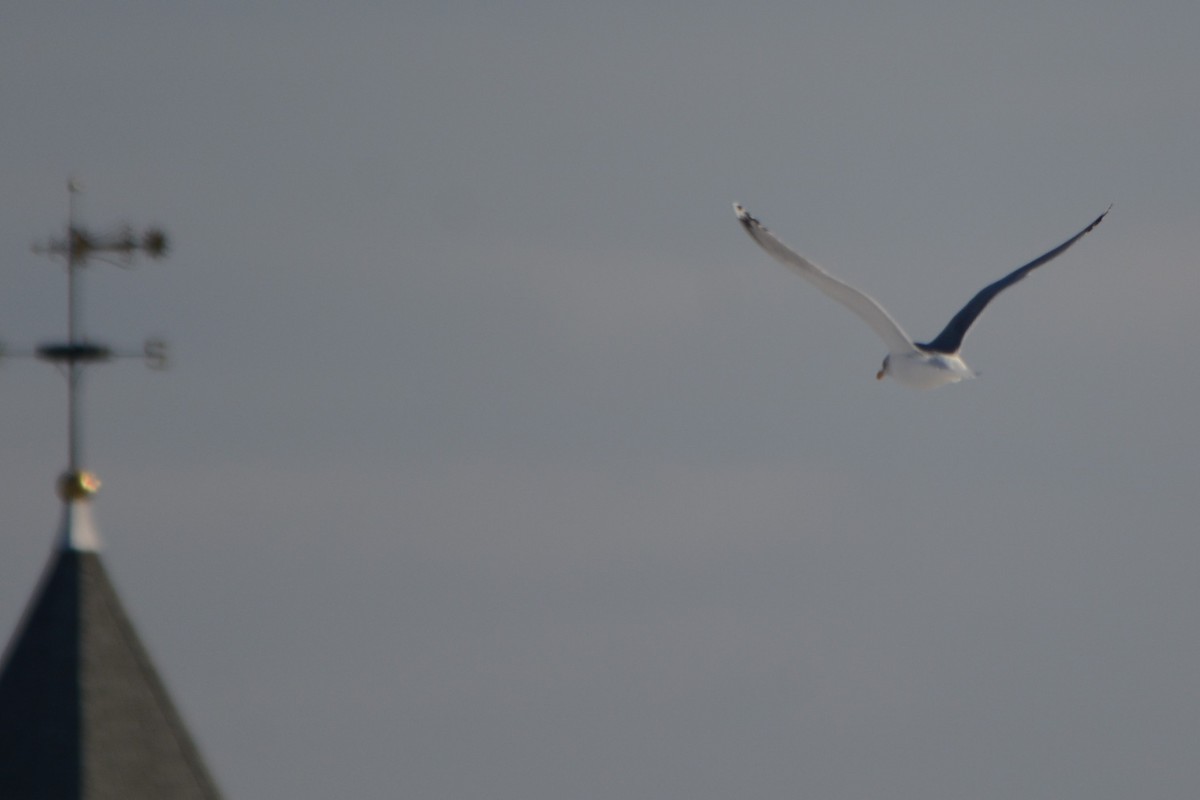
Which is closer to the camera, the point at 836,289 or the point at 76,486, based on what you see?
the point at 76,486

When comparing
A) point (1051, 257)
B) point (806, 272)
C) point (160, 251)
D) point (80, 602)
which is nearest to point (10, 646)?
point (80, 602)

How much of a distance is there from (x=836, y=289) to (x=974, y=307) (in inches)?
115

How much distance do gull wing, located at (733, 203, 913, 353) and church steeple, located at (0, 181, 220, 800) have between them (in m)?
18.7

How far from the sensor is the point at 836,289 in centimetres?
3662

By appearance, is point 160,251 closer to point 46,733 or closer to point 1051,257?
point 46,733

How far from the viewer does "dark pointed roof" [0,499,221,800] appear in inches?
685

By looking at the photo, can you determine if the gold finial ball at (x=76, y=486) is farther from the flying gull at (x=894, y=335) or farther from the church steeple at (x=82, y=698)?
the flying gull at (x=894, y=335)

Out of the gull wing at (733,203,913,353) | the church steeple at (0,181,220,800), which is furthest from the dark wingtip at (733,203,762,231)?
the church steeple at (0,181,220,800)

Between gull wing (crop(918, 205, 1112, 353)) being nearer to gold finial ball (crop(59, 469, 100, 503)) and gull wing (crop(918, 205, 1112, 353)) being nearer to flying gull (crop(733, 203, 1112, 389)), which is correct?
flying gull (crop(733, 203, 1112, 389))

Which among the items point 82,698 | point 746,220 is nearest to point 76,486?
point 82,698

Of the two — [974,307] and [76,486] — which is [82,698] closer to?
[76,486]

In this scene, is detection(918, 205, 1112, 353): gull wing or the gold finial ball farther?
detection(918, 205, 1112, 353): gull wing

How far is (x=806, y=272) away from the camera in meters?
36.3

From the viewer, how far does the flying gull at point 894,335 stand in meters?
36.0
